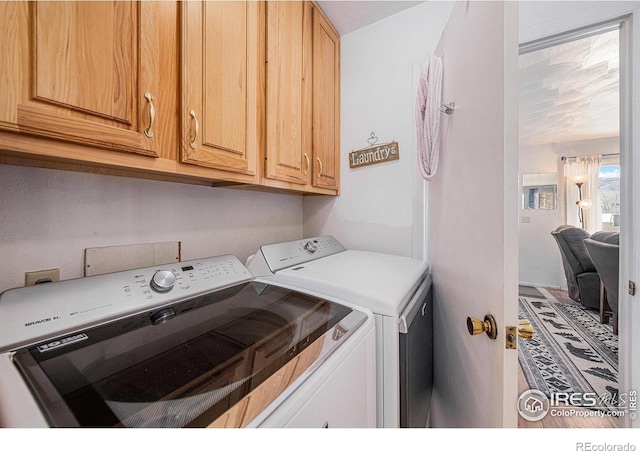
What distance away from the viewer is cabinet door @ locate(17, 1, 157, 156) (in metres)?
0.55

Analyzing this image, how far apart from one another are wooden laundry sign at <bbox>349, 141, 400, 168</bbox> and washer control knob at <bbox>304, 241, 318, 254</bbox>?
65cm

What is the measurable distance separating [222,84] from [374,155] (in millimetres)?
1052

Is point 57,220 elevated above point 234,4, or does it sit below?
below

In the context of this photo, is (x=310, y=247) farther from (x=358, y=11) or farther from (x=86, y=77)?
(x=358, y=11)

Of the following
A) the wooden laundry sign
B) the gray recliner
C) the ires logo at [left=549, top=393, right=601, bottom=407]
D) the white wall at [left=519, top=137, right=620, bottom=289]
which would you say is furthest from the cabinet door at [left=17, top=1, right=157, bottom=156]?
the white wall at [left=519, top=137, right=620, bottom=289]

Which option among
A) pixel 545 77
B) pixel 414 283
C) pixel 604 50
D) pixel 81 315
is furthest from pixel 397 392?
pixel 545 77

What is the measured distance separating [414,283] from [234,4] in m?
1.38

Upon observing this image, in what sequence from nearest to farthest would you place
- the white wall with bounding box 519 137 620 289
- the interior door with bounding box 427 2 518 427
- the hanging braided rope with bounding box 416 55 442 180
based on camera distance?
1. the interior door with bounding box 427 2 518 427
2. the hanging braided rope with bounding box 416 55 442 180
3. the white wall with bounding box 519 137 620 289

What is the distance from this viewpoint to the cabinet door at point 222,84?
834 millimetres

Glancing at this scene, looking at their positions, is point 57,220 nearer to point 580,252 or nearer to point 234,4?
point 234,4

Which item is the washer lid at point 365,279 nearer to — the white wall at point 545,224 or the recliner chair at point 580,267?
the recliner chair at point 580,267

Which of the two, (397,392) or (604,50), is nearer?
(397,392)

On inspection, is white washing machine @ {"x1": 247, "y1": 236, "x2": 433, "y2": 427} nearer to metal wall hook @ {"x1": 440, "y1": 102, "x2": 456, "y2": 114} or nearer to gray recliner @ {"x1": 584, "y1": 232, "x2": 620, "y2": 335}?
metal wall hook @ {"x1": 440, "y1": 102, "x2": 456, "y2": 114}

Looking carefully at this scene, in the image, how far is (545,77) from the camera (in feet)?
8.02
